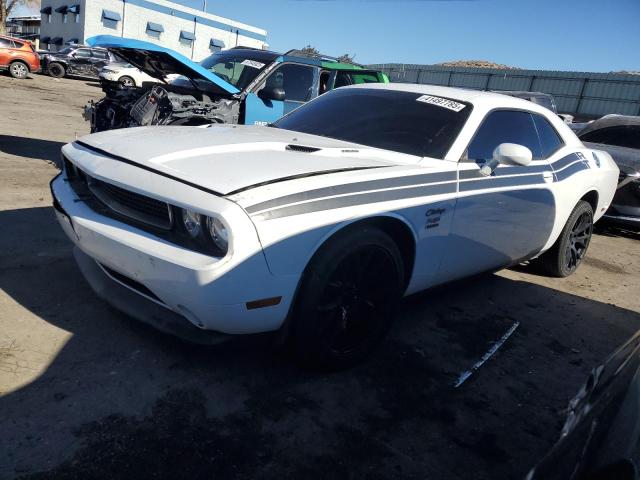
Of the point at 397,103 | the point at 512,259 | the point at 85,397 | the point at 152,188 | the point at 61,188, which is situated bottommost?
the point at 85,397

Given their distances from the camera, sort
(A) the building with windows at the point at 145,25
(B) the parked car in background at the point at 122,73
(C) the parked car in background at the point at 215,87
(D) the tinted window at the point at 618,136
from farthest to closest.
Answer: (A) the building with windows at the point at 145,25 → (B) the parked car in background at the point at 122,73 → (D) the tinted window at the point at 618,136 → (C) the parked car in background at the point at 215,87

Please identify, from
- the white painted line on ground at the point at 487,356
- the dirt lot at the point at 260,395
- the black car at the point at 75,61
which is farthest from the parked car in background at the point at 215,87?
the black car at the point at 75,61

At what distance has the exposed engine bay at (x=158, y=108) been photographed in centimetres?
585

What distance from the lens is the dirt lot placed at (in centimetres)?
204

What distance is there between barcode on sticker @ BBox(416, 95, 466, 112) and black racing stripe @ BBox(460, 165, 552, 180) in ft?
1.59

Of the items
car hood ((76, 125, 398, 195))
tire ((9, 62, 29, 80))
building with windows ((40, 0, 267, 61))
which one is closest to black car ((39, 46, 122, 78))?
tire ((9, 62, 29, 80))

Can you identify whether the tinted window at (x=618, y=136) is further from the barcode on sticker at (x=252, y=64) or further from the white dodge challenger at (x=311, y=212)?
the barcode on sticker at (x=252, y=64)

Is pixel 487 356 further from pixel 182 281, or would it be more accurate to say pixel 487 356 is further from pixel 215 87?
pixel 215 87

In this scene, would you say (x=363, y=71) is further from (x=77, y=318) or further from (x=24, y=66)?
(x=24, y=66)

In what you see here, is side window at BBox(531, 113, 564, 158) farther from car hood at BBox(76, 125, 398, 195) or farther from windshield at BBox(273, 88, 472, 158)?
car hood at BBox(76, 125, 398, 195)

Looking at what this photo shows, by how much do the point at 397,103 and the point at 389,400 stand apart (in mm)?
2045

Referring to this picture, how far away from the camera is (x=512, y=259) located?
3.91 meters

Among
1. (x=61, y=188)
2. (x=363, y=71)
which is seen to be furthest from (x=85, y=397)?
(x=363, y=71)

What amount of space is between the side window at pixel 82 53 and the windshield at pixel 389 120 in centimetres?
2336
